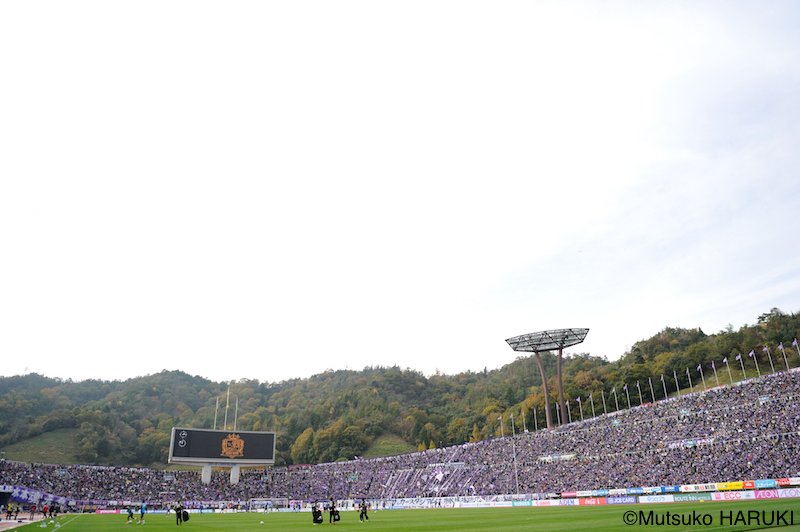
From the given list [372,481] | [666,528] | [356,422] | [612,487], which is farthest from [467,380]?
[666,528]

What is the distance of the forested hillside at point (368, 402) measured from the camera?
106688mm

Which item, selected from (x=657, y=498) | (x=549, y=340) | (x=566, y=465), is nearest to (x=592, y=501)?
(x=657, y=498)

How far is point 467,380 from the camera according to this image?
193m

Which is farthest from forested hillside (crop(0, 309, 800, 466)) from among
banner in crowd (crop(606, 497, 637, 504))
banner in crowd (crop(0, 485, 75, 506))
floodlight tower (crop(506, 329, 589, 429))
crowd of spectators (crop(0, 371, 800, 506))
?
banner in crowd (crop(0, 485, 75, 506))

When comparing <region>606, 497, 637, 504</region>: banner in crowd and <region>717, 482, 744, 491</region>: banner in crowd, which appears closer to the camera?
<region>717, 482, 744, 491</region>: banner in crowd

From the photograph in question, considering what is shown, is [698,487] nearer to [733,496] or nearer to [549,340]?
[733,496]

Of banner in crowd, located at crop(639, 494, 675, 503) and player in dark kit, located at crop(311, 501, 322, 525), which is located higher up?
player in dark kit, located at crop(311, 501, 322, 525)

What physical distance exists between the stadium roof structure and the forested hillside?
13710mm

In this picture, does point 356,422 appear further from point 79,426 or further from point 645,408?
point 645,408

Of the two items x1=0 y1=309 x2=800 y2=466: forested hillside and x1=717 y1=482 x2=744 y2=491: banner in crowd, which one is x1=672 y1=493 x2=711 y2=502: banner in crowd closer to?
x1=717 y1=482 x2=744 y2=491: banner in crowd

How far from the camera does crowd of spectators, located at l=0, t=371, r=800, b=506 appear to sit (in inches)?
1890

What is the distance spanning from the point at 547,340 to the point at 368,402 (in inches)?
3692

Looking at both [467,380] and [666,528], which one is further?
[467,380]

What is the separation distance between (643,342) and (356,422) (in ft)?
264
